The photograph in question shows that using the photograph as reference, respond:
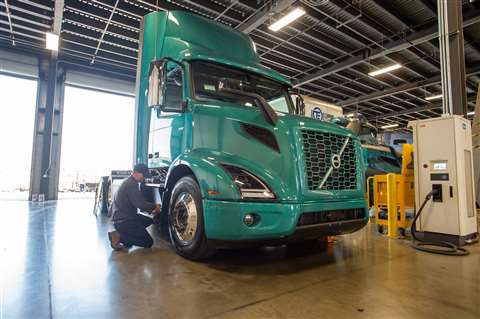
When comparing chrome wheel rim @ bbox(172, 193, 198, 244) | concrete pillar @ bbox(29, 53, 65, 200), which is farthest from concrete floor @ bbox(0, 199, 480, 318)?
concrete pillar @ bbox(29, 53, 65, 200)

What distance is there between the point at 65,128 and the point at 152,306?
1242 cm

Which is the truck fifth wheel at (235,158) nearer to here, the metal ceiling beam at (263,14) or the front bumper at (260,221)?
the front bumper at (260,221)

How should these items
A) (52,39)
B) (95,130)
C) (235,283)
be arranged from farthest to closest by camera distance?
1. (95,130)
2. (52,39)
3. (235,283)

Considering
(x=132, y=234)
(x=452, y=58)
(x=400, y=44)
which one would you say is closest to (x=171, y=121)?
(x=132, y=234)

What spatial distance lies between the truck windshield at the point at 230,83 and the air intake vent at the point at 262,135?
2.16 ft

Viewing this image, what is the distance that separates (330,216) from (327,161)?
0.56 m

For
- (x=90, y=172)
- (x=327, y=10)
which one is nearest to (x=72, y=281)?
(x=327, y=10)

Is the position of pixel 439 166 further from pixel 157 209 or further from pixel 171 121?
pixel 157 209

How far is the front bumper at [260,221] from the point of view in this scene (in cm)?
269

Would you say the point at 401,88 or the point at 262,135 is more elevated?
the point at 401,88

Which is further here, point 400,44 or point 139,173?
point 400,44

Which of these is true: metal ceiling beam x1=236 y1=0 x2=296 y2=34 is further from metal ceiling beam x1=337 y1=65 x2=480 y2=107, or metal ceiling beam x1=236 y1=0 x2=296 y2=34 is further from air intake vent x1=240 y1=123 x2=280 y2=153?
metal ceiling beam x1=337 y1=65 x2=480 y2=107

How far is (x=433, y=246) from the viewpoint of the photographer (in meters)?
4.21

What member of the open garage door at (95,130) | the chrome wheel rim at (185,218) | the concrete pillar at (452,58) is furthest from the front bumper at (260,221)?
the open garage door at (95,130)
